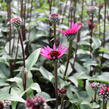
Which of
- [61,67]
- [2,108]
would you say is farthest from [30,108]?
[61,67]

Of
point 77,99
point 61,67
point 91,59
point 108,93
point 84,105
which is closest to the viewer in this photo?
point 108,93

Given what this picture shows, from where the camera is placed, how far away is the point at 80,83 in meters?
2.01

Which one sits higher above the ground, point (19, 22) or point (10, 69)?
point (19, 22)

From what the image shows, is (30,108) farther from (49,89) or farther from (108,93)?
(49,89)

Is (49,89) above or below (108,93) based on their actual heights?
below

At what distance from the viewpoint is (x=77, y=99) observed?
1757mm

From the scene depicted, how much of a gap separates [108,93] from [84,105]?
34 cm

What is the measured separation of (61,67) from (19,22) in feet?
1.82

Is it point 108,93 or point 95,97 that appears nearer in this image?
point 108,93

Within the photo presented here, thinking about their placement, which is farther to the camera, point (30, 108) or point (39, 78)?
point (39, 78)

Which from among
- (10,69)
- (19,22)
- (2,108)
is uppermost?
(19,22)

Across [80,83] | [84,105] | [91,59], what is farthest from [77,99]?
[91,59]

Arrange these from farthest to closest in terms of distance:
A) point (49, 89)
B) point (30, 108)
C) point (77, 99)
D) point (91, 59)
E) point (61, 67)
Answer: point (91, 59) → point (49, 89) → point (61, 67) → point (77, 99) → point (30, 108)

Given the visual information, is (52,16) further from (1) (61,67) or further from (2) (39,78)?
(2) (39,78)
